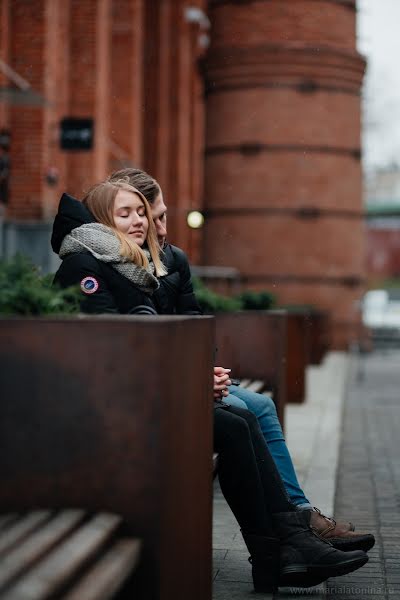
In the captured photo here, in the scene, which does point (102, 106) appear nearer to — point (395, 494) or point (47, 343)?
point (395, 494)

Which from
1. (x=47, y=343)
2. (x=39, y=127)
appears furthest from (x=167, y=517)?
(x=39, y=127)

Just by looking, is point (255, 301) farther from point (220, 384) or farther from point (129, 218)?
point (220, 384)

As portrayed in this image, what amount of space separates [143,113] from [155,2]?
2.52m

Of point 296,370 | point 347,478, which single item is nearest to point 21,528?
point 347,478

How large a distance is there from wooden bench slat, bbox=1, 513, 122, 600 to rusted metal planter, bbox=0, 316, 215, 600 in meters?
0.09

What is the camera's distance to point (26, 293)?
10.2ft

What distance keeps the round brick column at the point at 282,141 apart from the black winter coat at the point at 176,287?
562 inches

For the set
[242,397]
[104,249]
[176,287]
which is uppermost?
[104,249]

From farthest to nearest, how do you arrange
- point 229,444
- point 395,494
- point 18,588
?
point 395,494 → point 229,444 → point 18,588

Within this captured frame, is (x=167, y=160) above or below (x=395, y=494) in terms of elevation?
above

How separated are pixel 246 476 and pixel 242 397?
44 cm

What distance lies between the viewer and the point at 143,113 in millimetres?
24938

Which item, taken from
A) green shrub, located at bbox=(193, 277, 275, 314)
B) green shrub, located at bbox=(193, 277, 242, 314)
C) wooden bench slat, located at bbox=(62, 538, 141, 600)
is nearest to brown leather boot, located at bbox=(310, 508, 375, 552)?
wooden bench slat, located at bbox=(62, 538, 141, 600)

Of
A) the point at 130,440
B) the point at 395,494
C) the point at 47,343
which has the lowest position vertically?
the point at 395,494
